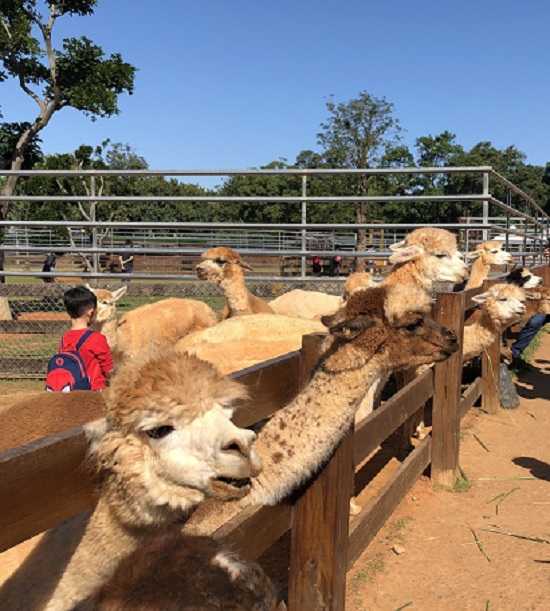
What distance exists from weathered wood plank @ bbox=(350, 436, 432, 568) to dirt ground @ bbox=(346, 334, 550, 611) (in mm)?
230

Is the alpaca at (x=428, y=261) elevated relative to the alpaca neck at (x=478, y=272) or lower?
elevated

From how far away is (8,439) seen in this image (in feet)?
8.11

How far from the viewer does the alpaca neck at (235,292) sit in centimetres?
767

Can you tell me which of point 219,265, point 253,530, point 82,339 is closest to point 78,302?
point 82,339

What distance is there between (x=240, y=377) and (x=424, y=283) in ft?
13.9

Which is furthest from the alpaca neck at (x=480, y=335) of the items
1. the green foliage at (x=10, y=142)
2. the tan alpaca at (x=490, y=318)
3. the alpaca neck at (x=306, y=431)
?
the green foliage at (x=10, y=142)

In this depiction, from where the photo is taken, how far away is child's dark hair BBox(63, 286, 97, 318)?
4.41 meters

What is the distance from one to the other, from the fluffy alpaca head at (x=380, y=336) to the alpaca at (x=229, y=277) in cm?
441

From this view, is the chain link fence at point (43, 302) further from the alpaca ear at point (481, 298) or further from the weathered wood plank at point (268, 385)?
the weathered wood plank at point (268, 385)

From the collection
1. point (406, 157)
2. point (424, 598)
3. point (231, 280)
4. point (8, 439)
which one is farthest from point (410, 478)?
point (406, 157)

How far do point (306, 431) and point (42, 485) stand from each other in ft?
4.36

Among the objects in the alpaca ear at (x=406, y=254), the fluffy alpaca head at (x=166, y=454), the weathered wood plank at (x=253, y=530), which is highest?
the alpaca ear at (x=406, y=254)

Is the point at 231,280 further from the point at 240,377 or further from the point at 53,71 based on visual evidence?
the point at 53,71

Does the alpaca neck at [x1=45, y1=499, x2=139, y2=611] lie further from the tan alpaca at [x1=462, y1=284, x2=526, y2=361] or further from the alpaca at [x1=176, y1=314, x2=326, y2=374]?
the tan alpaca at [x1=462, y1=284, x2=526, y2=361]
